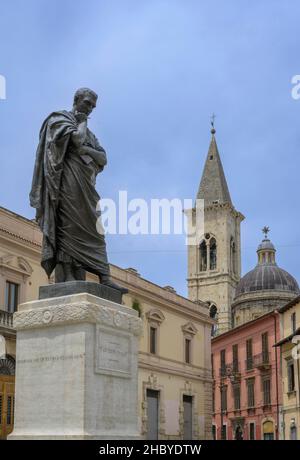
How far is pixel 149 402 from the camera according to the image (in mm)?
36219

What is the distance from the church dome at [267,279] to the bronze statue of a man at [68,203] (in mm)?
64572

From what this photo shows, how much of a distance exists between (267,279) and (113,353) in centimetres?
6585

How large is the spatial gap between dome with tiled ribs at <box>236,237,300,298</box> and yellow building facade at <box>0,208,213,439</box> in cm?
2882

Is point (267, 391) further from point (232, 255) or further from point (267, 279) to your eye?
point (232, 255)

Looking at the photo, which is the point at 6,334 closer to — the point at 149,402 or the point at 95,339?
the point at 149,402

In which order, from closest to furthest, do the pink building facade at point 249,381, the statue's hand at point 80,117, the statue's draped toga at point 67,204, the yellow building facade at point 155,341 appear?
the statue's draped toga at point 67,204 → the statue's hand at point 80,117 → the yellow building facade at point 155,341 → the pink building facade at point 249,381

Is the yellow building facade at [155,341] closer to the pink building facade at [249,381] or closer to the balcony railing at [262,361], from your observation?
the pink building facade at [249,381]

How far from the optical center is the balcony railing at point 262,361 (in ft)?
160

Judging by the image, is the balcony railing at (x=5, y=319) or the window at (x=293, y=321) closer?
the balcony railing at (x=5, y=319)

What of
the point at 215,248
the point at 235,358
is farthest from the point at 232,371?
the point at 215,248

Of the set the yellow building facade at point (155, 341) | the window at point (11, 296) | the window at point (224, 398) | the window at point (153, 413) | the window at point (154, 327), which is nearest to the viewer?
the yellow building facade at point (155, 341)

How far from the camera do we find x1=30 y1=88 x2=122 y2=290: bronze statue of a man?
7.58 m

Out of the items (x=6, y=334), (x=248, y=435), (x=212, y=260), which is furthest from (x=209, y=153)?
(x=6, y=334)

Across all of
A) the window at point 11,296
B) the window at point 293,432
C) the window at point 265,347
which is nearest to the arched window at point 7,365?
the window at point 11,296
